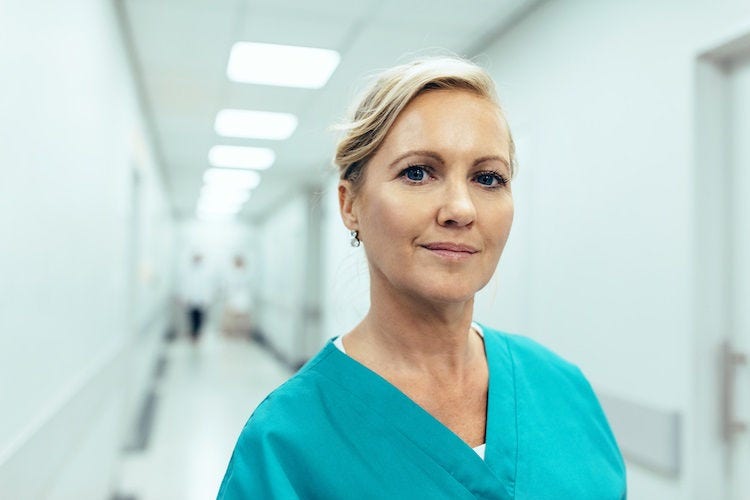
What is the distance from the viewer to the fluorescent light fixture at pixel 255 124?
5.11m

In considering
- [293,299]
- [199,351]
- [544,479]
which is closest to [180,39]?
[544,479]

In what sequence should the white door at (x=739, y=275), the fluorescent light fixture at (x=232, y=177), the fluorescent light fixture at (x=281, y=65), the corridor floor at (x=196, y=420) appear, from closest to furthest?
the white door at (x=739, y=275) < the fluorescent light fixture at (x=281, y=65) < the corridor floor at (x=196, y=420) < the fluorescent light fixture at (x=232, y=177)

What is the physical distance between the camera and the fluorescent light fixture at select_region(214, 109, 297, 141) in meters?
5.11

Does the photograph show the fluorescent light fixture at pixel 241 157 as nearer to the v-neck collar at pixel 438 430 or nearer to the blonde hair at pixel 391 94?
the blonde hair at pixel 391 94

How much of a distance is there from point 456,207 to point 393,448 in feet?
1.23

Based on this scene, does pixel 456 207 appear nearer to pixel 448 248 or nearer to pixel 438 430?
pixel 448 248

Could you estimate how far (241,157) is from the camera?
687 centimetres

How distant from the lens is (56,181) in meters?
1.93

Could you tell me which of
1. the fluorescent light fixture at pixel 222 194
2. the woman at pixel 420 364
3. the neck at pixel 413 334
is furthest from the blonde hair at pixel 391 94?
the fluorescent light fixture at pixel 222 194

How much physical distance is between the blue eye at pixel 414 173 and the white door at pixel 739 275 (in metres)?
1.53

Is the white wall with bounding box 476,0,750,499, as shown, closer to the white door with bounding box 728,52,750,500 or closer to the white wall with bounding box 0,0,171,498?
the white door with bounding box 728,52,750,500

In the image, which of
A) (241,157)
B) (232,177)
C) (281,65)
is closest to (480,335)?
(281,65)

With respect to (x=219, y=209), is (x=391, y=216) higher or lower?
lower

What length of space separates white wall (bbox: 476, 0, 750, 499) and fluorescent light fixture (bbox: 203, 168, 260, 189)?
5.12 m
